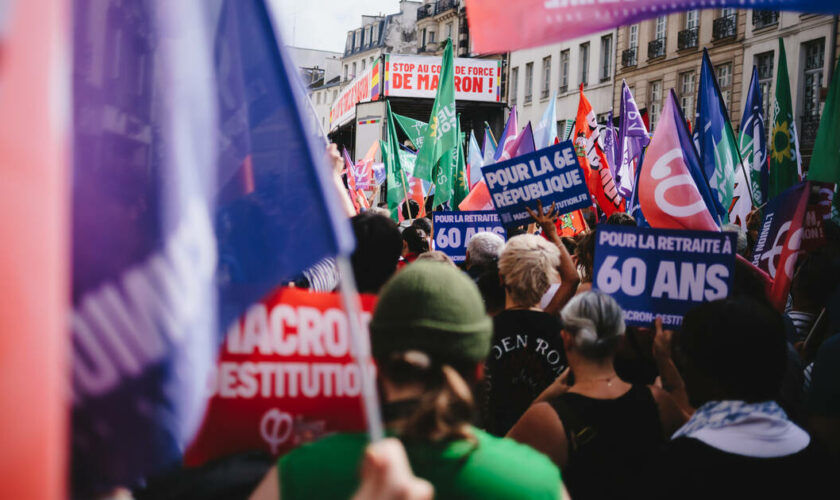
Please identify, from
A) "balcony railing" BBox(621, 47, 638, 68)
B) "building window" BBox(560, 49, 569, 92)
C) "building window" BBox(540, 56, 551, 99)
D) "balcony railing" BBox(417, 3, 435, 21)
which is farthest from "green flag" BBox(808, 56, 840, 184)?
"balcony railing" BBox(417, 3, 435, 21)

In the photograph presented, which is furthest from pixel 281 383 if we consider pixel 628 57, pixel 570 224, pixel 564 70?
pixel 564 70

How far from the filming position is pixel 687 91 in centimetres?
3058

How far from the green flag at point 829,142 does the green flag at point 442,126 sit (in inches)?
197

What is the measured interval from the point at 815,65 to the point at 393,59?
1721cm

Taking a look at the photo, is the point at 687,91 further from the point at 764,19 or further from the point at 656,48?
the point at 764,19

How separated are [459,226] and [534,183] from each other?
133 centimetres

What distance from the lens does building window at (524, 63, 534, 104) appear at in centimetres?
4253

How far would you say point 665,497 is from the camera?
2188 millimetres

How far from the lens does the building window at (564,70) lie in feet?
128

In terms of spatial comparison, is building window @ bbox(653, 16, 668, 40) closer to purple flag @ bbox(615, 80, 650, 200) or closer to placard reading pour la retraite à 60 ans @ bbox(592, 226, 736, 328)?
purple flag @ bbox(615, 80, 650, 200)

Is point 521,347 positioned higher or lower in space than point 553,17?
lower

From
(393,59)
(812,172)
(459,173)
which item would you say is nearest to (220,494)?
(812,172)

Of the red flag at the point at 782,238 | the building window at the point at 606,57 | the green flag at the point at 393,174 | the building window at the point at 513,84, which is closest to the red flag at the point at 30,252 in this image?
the red flag at the point at 782,238

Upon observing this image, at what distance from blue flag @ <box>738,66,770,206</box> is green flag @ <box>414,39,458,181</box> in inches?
134
